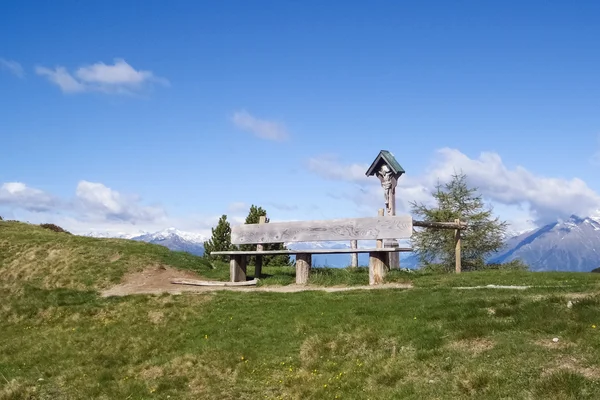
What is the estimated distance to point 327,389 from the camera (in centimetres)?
1218

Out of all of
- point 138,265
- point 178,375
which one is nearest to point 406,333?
point 178,375

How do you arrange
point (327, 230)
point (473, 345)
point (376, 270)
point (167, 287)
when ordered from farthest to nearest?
1. point (167, 287)
2. point (327, 230)
3. point (376, 270)
4. point (473, 345)

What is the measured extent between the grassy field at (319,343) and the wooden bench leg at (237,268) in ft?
11.6

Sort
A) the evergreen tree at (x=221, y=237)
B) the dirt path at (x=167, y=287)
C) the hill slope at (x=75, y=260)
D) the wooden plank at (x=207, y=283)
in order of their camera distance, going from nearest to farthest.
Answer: the dirt path at (x=167, y=287) → the wooden plank at (x=207, y=283) → the hill slope at (x=75, y=260) → the evergreen tree at (x=221, y=237)

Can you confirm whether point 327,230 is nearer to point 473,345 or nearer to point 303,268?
point 303,268

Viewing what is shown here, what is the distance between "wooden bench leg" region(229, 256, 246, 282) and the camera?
24.6 metres

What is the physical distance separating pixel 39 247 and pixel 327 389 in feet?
77.0

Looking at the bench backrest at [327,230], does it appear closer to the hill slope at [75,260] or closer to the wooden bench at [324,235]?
the wooden bench at [324,235]

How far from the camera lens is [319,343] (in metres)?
14.5

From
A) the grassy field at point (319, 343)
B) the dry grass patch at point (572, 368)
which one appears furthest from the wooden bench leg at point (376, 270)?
the dry grass patch at point (572, 368)

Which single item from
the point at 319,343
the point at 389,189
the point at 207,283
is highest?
the point at 389,189

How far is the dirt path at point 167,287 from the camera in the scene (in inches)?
819

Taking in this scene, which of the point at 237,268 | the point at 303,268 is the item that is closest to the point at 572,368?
the point at 303,268

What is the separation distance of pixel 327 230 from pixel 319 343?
8765 millimetres
